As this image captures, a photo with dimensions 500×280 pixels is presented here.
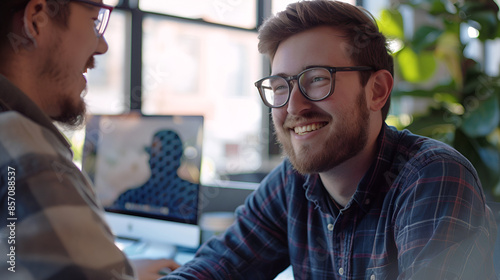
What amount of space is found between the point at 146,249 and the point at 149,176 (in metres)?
0.26

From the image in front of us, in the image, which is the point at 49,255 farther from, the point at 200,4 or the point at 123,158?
the point at 200,4

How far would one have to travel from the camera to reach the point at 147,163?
1574mm

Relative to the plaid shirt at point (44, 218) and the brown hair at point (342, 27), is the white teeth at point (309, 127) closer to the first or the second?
the brown hair at point (342, 27)

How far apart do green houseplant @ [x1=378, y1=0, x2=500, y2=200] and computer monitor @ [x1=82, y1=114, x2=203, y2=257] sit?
112 cm

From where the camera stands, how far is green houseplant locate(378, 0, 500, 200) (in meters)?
1.98

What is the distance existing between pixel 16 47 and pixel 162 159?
0.86 meters

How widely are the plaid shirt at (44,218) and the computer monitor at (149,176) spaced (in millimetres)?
856

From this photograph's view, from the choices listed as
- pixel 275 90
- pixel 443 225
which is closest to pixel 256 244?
pixel 275 90

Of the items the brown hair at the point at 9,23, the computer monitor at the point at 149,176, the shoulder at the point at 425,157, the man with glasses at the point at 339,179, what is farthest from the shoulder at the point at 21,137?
the computer monitor at the point at 149,176

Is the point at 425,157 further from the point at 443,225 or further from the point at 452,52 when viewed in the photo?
the point at 452,52

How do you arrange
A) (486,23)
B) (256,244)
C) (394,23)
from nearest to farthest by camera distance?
(256,244), (486,23), (394,23)

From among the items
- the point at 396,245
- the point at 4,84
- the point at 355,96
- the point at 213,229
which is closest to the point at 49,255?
the point at 4,84

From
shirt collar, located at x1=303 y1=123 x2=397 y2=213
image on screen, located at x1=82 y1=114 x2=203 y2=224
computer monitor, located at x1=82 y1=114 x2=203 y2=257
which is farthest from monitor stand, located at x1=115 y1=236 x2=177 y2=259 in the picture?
shirt collar, located at x1=303 y1=123 x2=397 y2=213

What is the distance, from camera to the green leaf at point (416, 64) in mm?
2611
